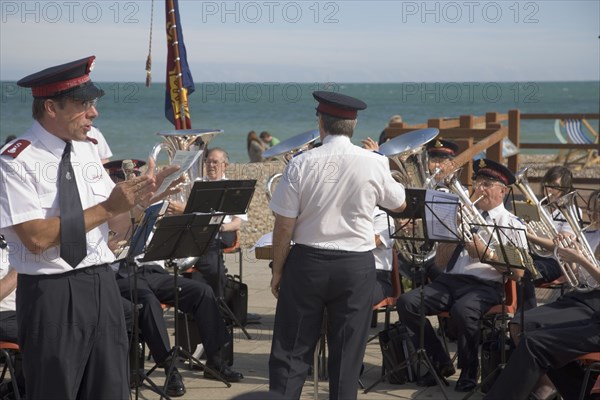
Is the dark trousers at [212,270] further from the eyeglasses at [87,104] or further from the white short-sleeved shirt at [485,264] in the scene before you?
the eyeglasses at [87,104]

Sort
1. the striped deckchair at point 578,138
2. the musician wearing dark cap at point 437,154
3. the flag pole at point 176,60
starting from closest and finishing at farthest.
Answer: the musician wearing dark cap at point 437,154 < the flag pole at point 176,60 < the striped deckchair at point 578,138

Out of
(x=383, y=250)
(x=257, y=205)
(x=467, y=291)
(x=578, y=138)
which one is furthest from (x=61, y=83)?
(x=578, y=138)

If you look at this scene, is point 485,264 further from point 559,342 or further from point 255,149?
point 255,149

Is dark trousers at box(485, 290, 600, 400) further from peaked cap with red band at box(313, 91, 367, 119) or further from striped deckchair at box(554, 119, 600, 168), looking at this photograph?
striped deckchair at box(554, 119, 600, 168)

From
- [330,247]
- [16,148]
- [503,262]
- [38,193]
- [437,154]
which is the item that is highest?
[16,148]

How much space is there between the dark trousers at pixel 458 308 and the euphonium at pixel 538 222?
1.29 feet

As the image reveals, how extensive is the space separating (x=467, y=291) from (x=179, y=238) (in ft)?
6.53

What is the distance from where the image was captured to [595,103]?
77.9 m

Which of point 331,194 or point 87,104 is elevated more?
point 87,104

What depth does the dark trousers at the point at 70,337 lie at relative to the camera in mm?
3518

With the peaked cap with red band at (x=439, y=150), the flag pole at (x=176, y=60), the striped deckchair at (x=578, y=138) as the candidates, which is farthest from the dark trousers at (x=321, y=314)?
the striped deckchair at (x=578, y=138)

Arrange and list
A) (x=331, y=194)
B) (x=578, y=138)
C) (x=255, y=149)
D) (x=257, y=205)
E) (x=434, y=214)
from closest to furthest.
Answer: (x=331, y=194) < (x=434, y=214) < (x=257, y=205) < (x=578, y=138) < (x=255, y=149)

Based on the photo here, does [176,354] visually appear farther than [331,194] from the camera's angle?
Yes

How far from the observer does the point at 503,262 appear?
5723mm
